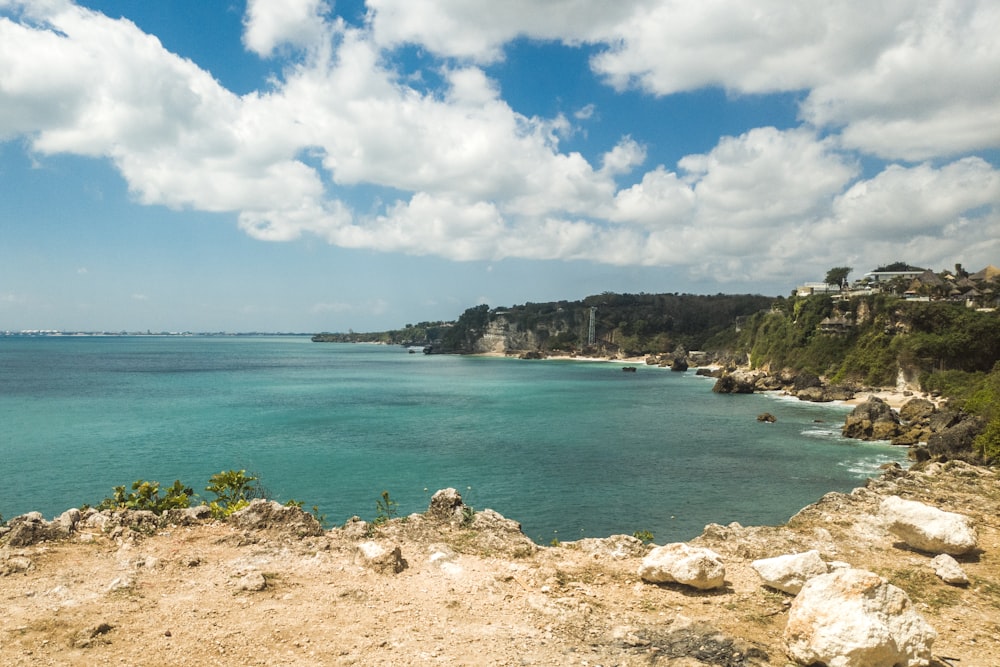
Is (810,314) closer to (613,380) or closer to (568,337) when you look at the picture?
(613,380)

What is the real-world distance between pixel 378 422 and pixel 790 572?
45.0 meters

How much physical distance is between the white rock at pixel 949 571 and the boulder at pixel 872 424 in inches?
1523

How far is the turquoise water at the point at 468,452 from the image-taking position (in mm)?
26438

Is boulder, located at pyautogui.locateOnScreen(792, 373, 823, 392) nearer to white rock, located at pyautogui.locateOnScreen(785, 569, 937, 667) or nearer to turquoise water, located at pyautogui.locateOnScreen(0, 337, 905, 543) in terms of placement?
turquoise water, located at pyautogui.locateOnScreen(0, 337, 905, 543)

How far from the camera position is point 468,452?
38.2 meters

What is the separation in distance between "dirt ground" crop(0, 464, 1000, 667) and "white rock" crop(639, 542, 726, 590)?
0.20m

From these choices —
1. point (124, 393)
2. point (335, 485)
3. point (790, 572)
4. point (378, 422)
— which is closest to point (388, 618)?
point (790, 572)

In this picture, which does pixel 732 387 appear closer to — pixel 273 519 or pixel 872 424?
pixel 872 424

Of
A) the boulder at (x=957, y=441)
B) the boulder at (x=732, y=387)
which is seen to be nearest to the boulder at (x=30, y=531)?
the boulder at (x=957, y=441)

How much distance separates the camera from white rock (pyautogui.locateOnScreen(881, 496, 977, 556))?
10914mm

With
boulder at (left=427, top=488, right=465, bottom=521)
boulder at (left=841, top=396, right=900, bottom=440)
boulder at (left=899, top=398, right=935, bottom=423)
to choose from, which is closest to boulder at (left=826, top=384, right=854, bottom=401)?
boulder at (left=899, top=398, right=935, bottom=423)

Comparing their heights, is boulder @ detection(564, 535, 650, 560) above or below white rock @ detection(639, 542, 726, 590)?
below

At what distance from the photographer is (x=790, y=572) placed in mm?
9242

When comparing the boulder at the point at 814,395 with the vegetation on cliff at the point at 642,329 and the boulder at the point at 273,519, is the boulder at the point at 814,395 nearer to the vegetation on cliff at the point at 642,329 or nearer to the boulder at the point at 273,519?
the boulder at the point at 273,519
